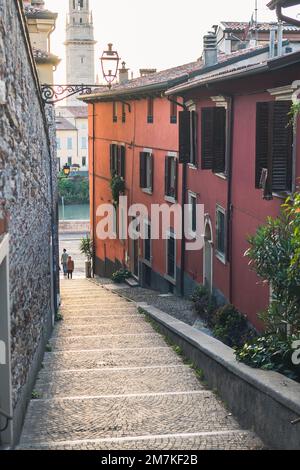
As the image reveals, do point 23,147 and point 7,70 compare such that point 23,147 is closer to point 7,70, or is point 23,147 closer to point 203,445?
point 7,70

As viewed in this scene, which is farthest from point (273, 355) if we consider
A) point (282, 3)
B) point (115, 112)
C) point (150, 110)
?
point (115, 112)

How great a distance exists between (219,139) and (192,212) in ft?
12.6

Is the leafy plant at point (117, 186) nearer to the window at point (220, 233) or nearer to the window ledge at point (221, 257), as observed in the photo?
the window at point (220, 233)

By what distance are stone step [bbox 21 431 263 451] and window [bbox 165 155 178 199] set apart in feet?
43.7

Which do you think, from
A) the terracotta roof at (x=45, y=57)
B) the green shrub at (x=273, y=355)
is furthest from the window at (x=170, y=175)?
the green shrub at (x=273, y=355)

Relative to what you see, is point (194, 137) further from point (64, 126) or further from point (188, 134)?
point (64, 126)

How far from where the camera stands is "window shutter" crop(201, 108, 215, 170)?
1477 cm

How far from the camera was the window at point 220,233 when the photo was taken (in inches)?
579

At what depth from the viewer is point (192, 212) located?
58.5 ft

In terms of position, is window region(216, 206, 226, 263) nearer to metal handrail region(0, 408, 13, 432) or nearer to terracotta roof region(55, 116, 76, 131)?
metal handrail region(0, 408, 13, 432)

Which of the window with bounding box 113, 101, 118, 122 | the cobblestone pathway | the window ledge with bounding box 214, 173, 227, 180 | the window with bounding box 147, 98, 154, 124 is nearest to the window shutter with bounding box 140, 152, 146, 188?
the window with bounding box 147, 98, 154, 124

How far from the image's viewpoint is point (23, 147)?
25.7 feet

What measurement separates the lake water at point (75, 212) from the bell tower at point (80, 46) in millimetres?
48538
